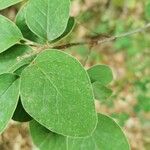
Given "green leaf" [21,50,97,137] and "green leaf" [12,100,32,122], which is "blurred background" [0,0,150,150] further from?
"green leaf" [21,50,97,137]

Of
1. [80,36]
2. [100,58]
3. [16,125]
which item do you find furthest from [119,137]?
[80,36]

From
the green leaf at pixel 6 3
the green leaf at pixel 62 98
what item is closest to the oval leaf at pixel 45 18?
the green leaf at pixel 6 3

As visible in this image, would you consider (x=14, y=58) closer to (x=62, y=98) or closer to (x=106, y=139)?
(x=62, y=98)

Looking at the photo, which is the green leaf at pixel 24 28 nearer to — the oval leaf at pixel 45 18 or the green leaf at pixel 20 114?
the oval leaf at pixel 45 18

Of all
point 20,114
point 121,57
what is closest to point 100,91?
point 20,114

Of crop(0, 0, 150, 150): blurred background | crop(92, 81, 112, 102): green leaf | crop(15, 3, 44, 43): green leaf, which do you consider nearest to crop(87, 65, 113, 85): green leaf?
crop(92, 81, 112, 102): green leaf

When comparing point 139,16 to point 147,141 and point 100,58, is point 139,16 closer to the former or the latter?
point 100,58

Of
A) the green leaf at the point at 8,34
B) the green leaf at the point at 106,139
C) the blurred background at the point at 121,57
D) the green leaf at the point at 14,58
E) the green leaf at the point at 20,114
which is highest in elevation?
the green leaf at the point at 8,34
